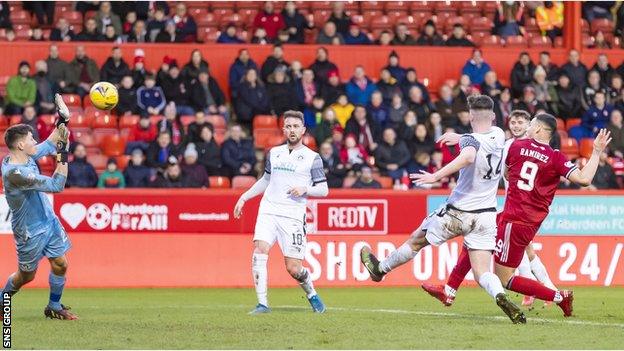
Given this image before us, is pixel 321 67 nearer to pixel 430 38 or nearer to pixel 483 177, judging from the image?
pixel 430 38

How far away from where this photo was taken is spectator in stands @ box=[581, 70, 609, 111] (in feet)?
90.7

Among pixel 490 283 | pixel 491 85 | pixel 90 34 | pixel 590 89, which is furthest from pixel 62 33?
pixel 490 283

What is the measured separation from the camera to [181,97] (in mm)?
26172

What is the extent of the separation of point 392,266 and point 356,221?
6586 mm

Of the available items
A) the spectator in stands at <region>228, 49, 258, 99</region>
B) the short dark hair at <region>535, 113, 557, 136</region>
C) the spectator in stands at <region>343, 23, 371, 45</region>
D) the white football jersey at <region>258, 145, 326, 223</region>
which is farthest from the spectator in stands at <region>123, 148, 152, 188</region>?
the short dark hair at <region>535, 113, 557, 136</region>

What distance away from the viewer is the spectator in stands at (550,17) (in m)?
30.7

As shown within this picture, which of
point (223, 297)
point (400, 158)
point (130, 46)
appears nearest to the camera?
point (223, 297)

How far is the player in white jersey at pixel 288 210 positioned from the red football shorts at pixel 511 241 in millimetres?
2054

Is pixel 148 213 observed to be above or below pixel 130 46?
below

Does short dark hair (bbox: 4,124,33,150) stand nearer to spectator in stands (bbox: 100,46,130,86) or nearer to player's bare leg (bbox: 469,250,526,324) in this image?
player's bare leg (bbox: 469,250,526,324)

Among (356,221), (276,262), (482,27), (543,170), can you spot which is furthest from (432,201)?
(482,27)

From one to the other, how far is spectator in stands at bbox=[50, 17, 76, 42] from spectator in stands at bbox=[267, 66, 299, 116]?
4622mm

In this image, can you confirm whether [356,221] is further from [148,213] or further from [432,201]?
[148,213]

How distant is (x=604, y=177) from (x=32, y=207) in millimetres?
14004
